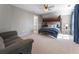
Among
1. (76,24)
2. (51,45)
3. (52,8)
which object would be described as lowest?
(51,45)

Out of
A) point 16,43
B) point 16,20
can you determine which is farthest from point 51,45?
point 16,20

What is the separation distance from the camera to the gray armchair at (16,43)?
5.50 ft

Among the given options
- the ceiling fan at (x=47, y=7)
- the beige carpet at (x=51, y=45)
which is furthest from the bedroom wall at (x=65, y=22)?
the ceiling fan at (x=47, y=7)

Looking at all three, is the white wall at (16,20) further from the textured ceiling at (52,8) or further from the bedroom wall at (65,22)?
the bedroom wall at (65,22)

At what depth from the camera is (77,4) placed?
70.6 inches

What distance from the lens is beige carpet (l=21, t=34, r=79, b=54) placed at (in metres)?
1.92

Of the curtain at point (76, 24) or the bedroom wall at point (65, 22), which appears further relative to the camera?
the bedroom wall at point (65, 22)

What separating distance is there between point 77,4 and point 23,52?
1178mm

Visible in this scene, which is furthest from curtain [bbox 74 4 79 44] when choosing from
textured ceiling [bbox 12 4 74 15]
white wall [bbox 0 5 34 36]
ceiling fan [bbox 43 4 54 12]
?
white wall [bbox 0 5 34 36]

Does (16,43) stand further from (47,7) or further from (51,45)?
(47,7)

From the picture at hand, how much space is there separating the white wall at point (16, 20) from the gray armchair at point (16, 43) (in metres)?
0.10

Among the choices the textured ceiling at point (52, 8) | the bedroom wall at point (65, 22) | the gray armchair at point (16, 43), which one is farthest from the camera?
the bedroom wall at point (65, 22)

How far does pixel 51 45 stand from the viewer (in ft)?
6.79

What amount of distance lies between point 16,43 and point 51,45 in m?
0.66
